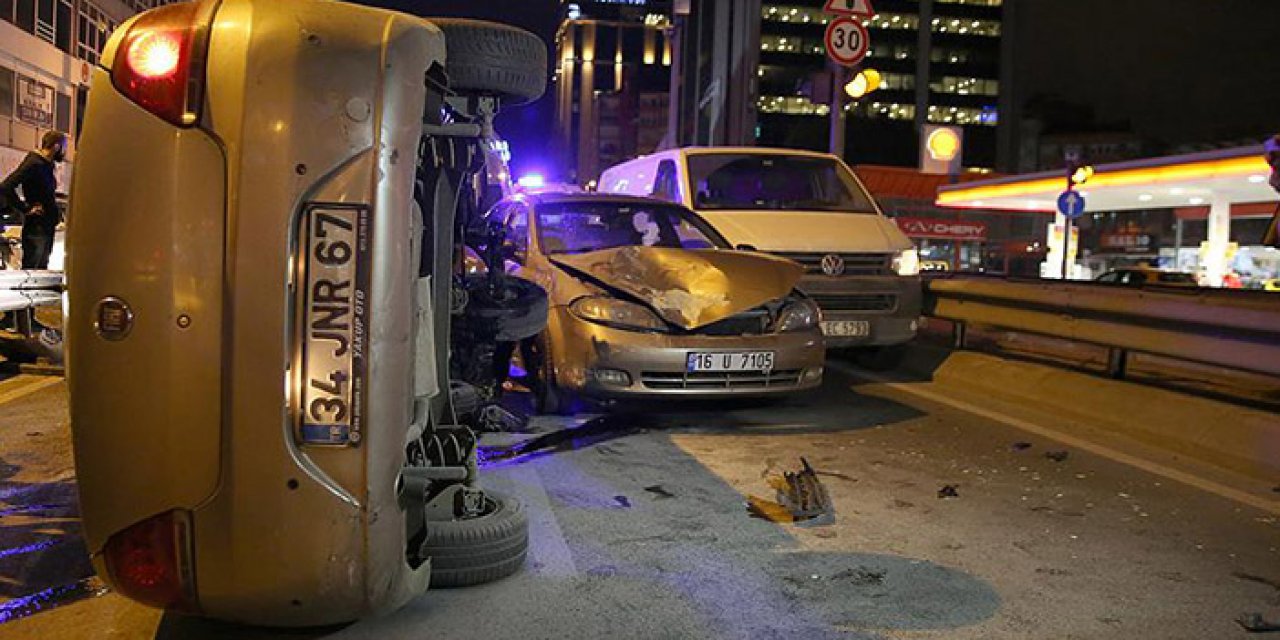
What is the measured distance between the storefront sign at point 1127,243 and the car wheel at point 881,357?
4782cm

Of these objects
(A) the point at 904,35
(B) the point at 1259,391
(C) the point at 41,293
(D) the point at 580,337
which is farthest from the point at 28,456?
(A) the point at 904,35

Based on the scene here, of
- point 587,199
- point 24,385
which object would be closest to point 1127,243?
point 587,199

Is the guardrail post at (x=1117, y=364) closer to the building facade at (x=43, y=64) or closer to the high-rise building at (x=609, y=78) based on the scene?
the building facade at (x=43, y=64)

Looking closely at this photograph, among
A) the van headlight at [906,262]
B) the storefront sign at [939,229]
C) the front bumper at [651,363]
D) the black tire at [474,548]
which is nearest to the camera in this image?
the black tire at [474,548]

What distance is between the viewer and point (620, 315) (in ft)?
20.2

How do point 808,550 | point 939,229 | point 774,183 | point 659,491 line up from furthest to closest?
point 939,229 → point 774,183 → point 659,491 → point 808,550

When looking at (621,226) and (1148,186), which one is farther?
(1148,186)

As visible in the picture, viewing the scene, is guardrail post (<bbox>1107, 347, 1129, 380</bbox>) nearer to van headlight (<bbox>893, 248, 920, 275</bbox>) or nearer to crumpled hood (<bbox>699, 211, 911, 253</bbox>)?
van headlight (<bbox>893, 248, 920, 275</bbox>)

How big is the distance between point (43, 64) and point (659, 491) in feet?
94.2

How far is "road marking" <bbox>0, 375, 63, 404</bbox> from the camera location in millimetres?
6927

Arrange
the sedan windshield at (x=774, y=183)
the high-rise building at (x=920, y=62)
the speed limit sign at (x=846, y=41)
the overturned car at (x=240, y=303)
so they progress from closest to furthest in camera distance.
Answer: the overturned car at (x=240, y=303)
the sedan windshield at (x=774, y=183)
the speed limit sign at (x=846, y=41)
the high-rise building at (x=920, y=62)

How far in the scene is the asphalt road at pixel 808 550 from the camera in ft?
10.5

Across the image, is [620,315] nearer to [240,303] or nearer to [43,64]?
[240,303]

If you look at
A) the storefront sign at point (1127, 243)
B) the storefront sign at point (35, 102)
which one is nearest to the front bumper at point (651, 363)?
the storefront sign at point (35, 102)
